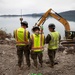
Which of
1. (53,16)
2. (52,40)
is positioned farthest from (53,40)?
(53,16)

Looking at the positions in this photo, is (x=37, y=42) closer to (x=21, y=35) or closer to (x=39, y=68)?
(x=21, y=35)

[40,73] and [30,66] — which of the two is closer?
[40,73]

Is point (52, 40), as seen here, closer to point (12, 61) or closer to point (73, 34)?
point (12, 61)

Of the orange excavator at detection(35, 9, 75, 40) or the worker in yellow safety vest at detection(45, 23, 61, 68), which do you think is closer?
the worker in yellow safety vest at detection(45, 23, 61, 68)

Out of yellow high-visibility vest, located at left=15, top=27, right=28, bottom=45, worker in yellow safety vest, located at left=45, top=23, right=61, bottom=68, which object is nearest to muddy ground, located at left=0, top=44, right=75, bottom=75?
worker in yellow safety vest, located at left=45, top=23, right=61, bottom=68

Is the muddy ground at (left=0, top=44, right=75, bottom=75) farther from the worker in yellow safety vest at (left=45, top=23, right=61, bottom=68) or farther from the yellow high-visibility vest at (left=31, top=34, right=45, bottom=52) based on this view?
the yellow high-visibility vest at (left=31, top=34, right=45, bottom=52)

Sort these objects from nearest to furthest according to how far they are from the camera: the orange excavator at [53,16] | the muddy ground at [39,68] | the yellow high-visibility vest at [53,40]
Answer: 1. the muddy ground at [39,68]
2. the yellow high-visibility vest at [53,40]
3. the orange excavator at [53,16]

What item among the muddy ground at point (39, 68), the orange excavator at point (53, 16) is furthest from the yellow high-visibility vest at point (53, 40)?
the orange excavator at point (53, 16)

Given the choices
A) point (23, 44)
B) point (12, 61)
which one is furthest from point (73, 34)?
point (23, 44)

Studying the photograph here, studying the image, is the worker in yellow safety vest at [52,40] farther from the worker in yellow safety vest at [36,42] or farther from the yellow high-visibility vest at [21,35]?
the yellow high-visibility vest at [21,35]

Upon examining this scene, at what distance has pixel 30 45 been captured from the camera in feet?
32.9

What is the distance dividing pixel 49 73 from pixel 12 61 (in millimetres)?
2852

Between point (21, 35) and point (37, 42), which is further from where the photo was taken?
point (21, 35)

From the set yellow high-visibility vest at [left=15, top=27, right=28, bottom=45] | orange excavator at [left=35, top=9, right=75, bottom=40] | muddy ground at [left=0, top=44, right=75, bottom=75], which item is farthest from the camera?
orange excavator at [left=35, top=9, right=75, bottom=40]
